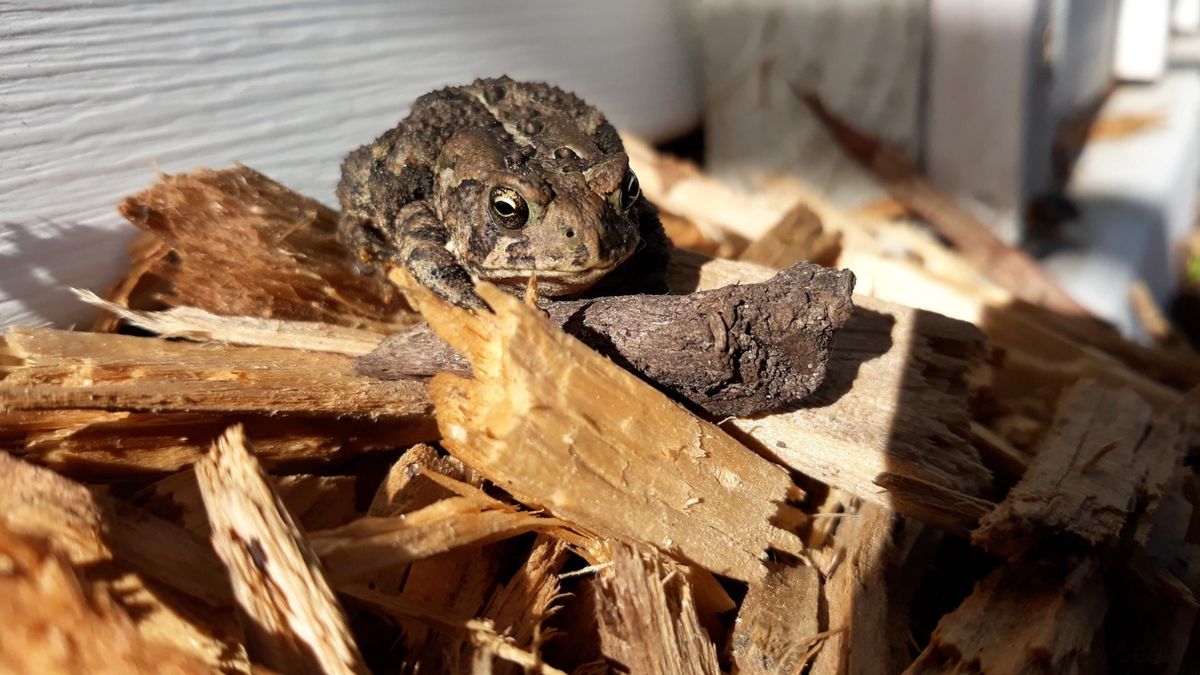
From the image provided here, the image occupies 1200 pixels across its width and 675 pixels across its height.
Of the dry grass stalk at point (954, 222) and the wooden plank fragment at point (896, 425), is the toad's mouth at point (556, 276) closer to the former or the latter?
the wooden plank fragment at point (896, 425)

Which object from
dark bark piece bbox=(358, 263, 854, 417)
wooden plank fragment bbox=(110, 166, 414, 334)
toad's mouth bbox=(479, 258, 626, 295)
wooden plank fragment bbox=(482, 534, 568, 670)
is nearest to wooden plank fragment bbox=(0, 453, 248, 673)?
wooden plank fragment bbox=(482, 534, 568, 670)

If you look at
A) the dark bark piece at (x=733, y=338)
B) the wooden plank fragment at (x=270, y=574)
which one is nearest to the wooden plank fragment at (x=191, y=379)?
the dark bark piece at (x=733, y=338)

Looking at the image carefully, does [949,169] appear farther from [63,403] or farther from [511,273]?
[63,403]

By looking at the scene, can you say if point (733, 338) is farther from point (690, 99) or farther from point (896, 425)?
point (690, 99)

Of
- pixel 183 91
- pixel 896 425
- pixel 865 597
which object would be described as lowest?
pixel 865 597

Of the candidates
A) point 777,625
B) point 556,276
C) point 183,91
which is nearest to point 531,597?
point 777,625

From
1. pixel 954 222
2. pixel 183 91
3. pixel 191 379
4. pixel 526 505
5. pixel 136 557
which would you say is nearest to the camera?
pixel 136 557
